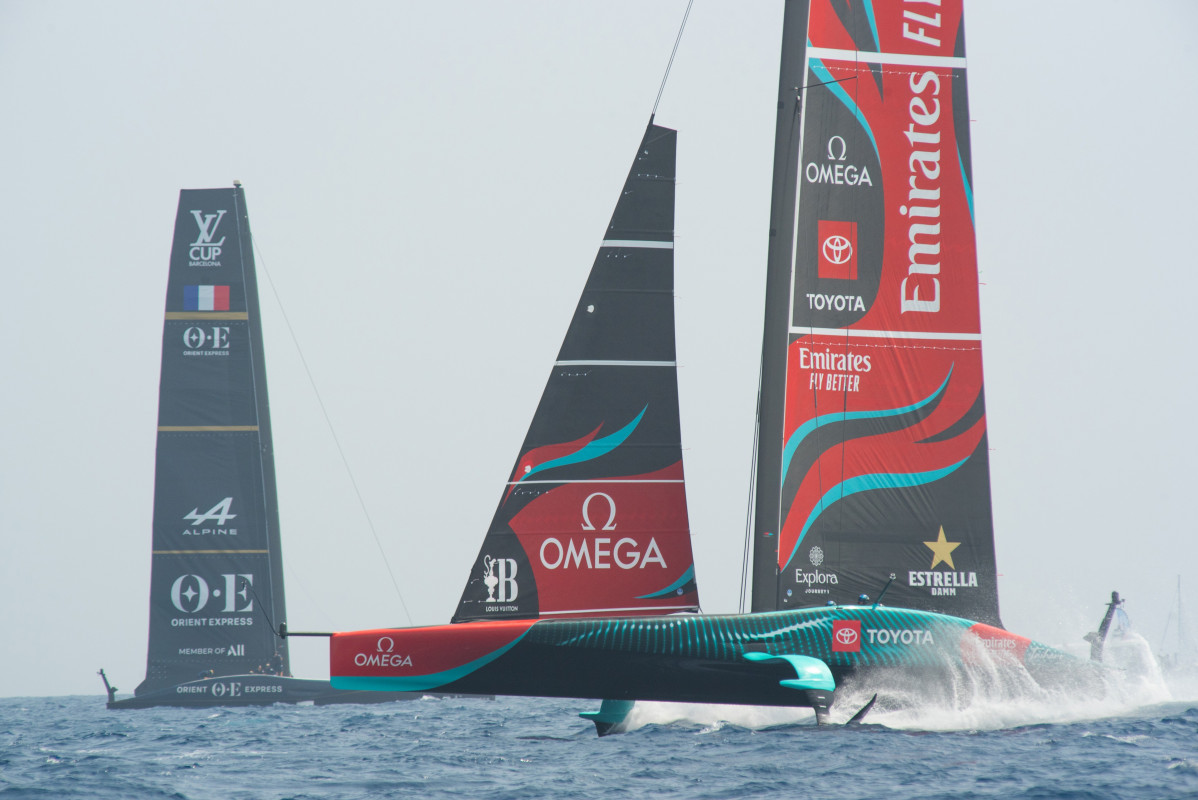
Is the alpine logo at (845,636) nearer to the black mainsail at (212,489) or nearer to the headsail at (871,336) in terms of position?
the headsail at (871,336)

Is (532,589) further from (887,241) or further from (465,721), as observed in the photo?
(465,721)

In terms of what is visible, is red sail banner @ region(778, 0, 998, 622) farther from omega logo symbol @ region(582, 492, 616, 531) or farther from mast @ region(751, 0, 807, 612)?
omega logo symbol @ region(582, 492, 616, 531)

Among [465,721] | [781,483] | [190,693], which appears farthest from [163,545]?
[781,483]

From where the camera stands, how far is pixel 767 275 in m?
14.0

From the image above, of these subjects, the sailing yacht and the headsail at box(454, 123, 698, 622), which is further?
the headsail at box(454, 123, 698, 622)

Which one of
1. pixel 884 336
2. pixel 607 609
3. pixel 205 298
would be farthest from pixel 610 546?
pixel 205 298

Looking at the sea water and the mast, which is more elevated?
the mast

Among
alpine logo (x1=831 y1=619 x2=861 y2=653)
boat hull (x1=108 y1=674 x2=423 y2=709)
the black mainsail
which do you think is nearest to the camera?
alpine logo (x1=831 y1=619 x2=861 y2=653)

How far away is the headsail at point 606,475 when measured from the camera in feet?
42.8

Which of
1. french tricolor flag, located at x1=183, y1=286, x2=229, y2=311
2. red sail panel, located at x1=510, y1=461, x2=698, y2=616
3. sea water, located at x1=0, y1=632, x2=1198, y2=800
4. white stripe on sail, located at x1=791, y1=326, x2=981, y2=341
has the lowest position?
sea water, located at x1=0, y1=632, x2=1198, y2=800

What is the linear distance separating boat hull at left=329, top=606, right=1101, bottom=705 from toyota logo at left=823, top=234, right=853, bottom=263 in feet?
13.0

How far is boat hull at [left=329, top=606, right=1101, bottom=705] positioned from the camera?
12266 mm

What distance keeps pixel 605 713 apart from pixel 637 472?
8.87ft

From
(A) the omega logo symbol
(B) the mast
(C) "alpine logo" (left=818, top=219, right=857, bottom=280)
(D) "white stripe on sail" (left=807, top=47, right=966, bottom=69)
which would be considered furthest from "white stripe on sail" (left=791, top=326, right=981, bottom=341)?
(D) "white stripe on sail" (left=807, top=47, right=966, bottom=69)
